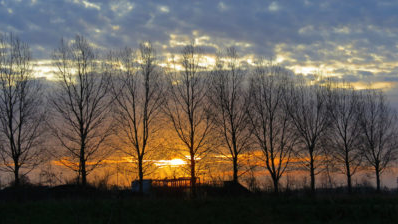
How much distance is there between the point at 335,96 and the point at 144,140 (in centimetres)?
2190

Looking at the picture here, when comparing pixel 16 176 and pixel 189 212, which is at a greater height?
pixel 16 176

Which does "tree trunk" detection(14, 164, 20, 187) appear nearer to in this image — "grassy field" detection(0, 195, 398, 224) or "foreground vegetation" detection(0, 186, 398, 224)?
"grassy field" detection(0, 195, 398, 224)

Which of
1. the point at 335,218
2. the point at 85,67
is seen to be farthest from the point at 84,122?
the point at 335,218

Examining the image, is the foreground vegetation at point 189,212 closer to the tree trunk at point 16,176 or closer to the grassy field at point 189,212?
the grassy field at point 189,212

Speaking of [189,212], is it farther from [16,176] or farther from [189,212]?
[16,176]

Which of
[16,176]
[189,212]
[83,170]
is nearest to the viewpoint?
[189,212]

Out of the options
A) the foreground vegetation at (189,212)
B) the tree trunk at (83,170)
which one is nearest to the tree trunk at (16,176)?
the tree trunk at (83,170)

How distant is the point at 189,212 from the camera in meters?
18.7

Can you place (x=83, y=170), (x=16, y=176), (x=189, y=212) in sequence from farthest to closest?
(x=83, y=170) → (x=16, y=176) → (x=189, y=212)

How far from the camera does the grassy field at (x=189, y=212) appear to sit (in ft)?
56.5

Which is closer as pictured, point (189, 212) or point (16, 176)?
point (189, 212)

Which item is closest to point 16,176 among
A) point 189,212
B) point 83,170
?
point 83,170

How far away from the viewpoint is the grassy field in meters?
17.2

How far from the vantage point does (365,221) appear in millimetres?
17156
